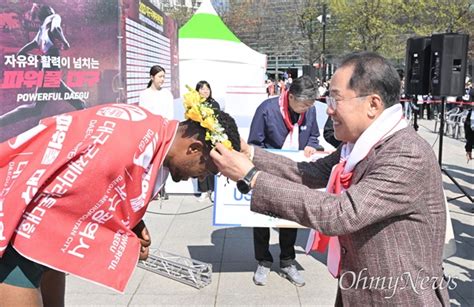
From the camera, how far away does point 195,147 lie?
1730 millimetres

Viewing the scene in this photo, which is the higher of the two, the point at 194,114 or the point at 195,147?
the point at 194,114

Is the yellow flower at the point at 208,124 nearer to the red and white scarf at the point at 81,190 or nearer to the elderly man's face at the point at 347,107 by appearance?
the red and white scarf at the point at 81,190

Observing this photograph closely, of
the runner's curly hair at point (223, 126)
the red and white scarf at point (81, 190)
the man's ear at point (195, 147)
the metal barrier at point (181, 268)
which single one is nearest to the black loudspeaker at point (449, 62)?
the metal barrier at point (181, 268)

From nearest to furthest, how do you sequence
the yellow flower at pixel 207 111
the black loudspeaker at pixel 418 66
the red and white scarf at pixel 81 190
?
the red and white scarf at pixel 81 190 < the yellow flower at pixel 207 111 < the black loudspeaker at pixel 418 66

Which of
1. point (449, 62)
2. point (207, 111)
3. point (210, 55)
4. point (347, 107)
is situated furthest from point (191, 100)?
point (210, 55)

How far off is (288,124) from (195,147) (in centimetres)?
249

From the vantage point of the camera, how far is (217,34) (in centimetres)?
1603

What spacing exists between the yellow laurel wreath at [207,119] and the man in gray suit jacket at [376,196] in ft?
0.18

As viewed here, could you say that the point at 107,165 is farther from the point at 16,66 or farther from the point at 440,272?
the point at 16,66

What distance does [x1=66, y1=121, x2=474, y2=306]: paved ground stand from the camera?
382 centimetres

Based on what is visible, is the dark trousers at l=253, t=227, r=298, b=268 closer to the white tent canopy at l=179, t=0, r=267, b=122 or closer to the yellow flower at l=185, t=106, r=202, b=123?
the yellow flower at l=185, t=106, r=202, b=123

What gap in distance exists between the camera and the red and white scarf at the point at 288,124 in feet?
13.3

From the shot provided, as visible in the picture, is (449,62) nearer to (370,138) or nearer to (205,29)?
(370,138)

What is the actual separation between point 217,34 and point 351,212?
1513cm
